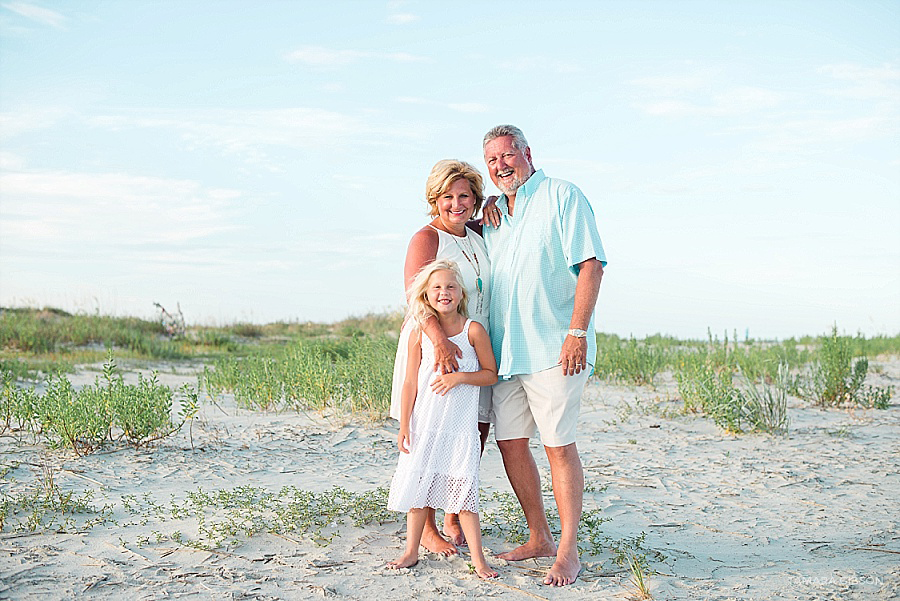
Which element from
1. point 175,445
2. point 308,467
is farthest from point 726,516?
point 175,445

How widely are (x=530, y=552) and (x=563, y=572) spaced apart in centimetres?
33

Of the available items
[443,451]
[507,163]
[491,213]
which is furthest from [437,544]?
[507,163]

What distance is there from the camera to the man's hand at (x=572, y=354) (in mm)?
4086

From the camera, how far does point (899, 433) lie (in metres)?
8.47

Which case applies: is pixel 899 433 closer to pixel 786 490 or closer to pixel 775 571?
pixel 786 490

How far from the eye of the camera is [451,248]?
439 centimetres

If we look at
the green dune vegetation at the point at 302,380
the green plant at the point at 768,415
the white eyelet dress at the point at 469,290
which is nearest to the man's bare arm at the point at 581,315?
the white eyelet dress at the point at 469,290

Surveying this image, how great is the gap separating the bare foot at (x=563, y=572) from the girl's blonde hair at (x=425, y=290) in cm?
143

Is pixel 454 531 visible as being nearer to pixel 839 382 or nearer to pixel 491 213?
→ pixel 491 213

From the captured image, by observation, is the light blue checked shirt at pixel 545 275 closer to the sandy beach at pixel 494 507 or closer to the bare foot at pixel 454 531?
the bare foot at pixel 454 531

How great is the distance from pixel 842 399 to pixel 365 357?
596 cm

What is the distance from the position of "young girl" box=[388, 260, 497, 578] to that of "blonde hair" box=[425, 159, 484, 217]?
426 millimetres

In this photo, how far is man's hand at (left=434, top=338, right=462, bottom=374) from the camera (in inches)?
161

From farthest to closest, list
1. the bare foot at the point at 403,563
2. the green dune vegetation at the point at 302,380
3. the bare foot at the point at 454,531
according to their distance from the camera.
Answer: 1. the green dune vegetation at the point at 302,380
2. the bare foot at the point at 454,531
3. the bare foot at the point at 403,563
